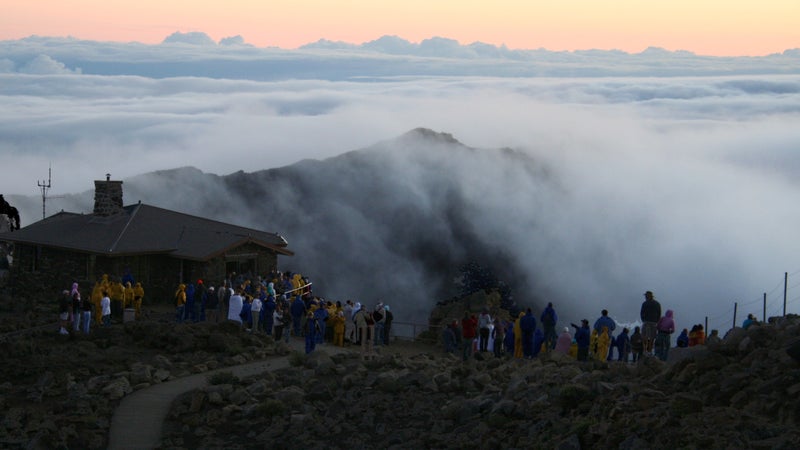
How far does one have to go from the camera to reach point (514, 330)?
24.6 meters

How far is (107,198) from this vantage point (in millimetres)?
34719

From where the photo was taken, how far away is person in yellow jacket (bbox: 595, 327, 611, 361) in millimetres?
23062

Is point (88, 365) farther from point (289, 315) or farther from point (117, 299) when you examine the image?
point (289, 315)

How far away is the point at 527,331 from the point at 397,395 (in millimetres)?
5182

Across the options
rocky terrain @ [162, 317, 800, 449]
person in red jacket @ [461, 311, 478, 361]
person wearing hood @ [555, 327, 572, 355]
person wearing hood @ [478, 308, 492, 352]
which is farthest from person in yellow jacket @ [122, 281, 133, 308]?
person wearing hood @ [555, 327, 572, 355]

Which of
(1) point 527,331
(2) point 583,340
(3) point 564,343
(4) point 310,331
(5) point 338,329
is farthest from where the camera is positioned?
(5) point 338,329

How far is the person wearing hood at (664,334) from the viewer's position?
72.5 feet

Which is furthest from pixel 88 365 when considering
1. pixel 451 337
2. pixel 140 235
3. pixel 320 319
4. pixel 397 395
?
pixel 140 235

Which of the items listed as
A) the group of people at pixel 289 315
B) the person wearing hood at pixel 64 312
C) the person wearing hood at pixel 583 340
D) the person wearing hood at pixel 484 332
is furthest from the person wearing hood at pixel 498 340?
the person wearing hood at pixel 64 312

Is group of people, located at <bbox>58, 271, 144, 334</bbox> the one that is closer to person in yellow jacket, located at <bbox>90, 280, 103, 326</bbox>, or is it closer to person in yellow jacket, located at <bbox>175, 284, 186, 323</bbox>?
person in yellow jacket, located at <bbox>90, 280, 103, 326</bbox>

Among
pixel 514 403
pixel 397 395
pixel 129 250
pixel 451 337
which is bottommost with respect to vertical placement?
pixel 397 395

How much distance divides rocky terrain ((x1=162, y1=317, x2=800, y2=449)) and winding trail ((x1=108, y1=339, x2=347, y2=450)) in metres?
0.34

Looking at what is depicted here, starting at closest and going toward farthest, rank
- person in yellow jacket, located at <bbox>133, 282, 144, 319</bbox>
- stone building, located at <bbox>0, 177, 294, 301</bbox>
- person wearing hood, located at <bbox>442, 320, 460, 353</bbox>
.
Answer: person wearing hood, located at <bbox>442, 320, 460, 353</bbox>
person in yellow jacket, located at <bbox>133, 282, 144, 319</bbox>
stone building, located at <bbox>0, 177, 294, 301</bbox>

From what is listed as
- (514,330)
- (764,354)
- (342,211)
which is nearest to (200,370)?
(514,330)
